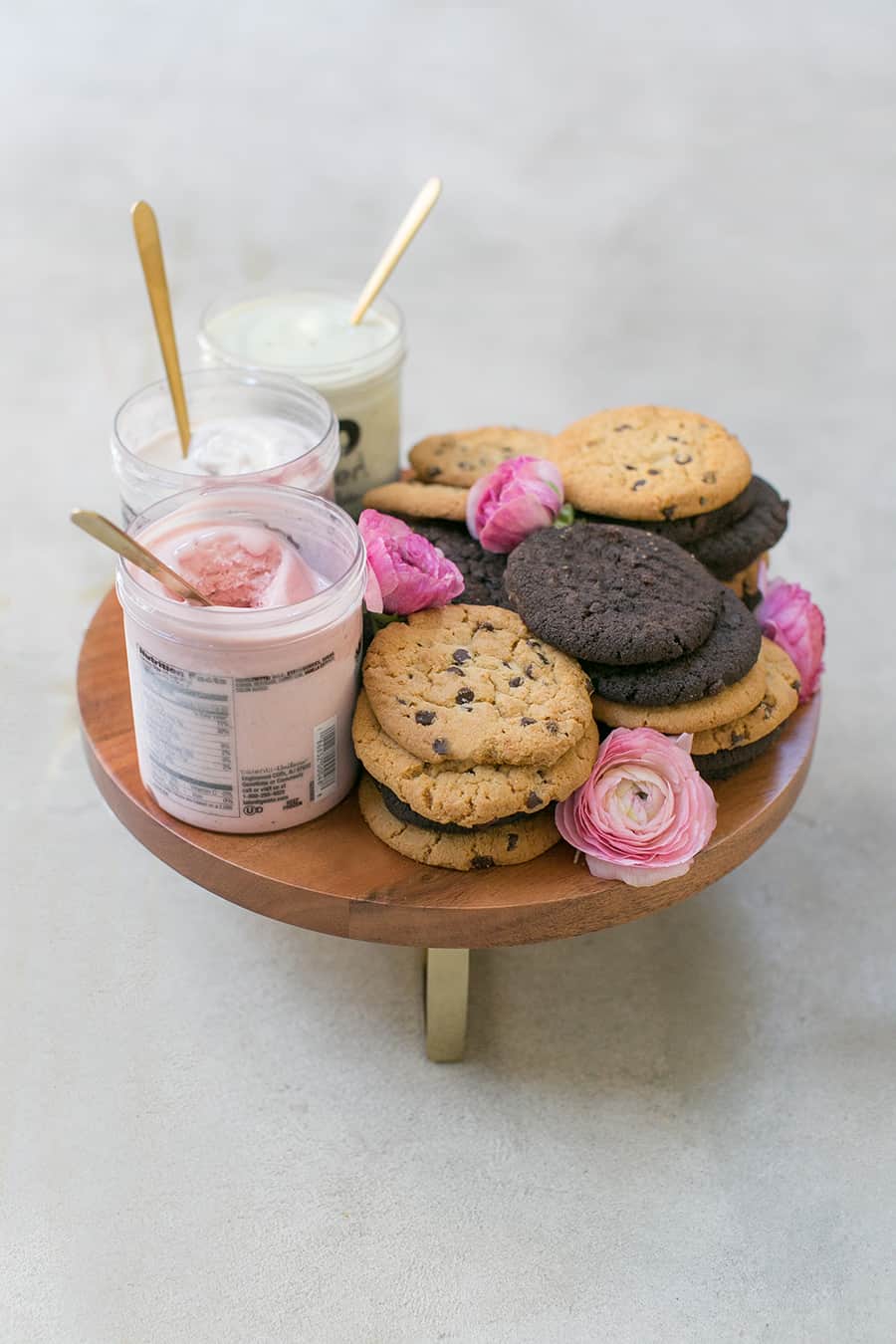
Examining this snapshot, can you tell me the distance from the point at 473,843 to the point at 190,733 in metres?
0.24

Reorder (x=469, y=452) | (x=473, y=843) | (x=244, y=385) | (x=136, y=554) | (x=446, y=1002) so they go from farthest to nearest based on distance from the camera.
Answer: (x=469, y=452) < (x=244, y=385) < (x=446, y=1002) < (x=473, y=843) < (x=136, y=554)

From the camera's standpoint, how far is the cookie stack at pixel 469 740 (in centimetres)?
112

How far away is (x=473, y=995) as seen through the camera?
141 cm

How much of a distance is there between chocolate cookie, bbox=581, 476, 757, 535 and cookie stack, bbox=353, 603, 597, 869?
20 centimetres

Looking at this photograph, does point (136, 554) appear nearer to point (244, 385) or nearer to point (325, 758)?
point (325, 758)

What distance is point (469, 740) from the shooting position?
44.2 inches

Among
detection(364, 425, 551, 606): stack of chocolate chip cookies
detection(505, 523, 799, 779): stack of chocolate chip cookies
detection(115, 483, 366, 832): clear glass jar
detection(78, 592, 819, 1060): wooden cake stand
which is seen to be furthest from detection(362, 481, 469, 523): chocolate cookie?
detection(78, 592, 819, 1060): wooden cake stand

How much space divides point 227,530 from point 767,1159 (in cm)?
72

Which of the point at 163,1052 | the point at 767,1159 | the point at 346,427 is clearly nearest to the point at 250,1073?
the point at 163,1052

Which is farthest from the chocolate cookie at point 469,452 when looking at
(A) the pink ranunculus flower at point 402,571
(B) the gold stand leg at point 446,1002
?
(B) the gold stand leg at point 446,1002

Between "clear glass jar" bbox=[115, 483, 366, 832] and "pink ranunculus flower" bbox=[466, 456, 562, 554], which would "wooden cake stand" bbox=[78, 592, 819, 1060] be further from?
"pink ranunculus flower" bbox=[466, 456, 562, 554]

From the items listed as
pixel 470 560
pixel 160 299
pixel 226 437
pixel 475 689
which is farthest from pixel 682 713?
pixel 160 299

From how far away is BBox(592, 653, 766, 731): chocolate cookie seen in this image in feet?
3.87

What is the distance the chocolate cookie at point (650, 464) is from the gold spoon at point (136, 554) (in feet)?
1.39
